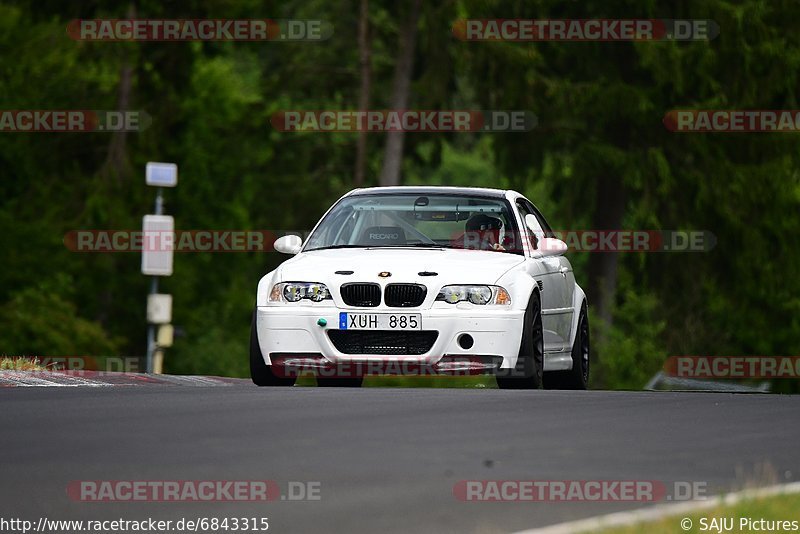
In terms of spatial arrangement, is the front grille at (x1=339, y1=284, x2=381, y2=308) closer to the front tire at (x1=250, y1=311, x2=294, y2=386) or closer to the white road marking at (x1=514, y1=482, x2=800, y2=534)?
the front tire at (x1=250, y1=311, x2=294, y2=386)

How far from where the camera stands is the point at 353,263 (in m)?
14.9

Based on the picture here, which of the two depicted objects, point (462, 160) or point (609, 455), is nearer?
point (609, 455)

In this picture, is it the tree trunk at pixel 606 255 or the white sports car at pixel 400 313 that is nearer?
the white sports car at pixel 400 313

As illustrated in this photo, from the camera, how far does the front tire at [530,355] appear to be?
15.0m

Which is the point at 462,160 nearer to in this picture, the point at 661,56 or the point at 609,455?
the point at 661,56

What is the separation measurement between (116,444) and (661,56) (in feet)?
108

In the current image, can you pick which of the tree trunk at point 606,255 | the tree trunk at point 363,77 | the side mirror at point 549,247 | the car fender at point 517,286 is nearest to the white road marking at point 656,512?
the car fender at point 517,286

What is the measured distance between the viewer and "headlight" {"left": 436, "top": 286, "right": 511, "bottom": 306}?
14.8 metres

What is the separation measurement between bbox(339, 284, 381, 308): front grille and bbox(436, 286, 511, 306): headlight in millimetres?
477

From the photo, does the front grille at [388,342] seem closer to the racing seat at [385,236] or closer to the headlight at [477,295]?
the headlight at [477,295]

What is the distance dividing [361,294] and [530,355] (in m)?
1.36

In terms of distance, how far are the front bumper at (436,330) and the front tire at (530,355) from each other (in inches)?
4.1

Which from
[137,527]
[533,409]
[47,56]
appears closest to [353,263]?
[533,409]

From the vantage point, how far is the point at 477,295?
1484cm
